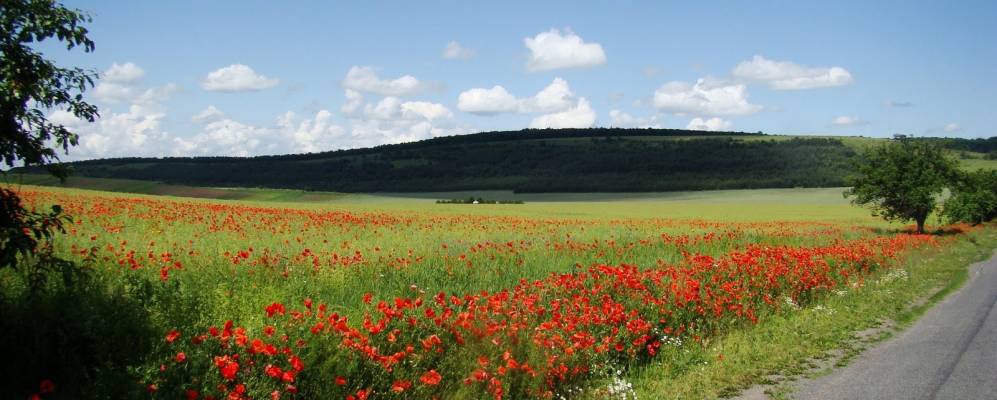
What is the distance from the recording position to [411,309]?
8.06 m

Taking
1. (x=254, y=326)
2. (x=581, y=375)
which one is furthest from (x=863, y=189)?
(x=254, y=326)

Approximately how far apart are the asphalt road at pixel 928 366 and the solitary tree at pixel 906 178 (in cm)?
2858

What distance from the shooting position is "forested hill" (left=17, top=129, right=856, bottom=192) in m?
110

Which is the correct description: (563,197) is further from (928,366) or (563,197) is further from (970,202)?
(928,366)

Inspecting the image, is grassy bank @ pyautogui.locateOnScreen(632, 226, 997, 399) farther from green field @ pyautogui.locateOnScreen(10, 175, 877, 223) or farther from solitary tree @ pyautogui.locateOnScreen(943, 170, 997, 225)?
green field @ pyautogui.locateOnScreen(10, 175, 877, 223)

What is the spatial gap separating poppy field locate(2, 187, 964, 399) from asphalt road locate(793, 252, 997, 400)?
1863 mm

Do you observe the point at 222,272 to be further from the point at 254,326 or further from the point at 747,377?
the point at 747,377

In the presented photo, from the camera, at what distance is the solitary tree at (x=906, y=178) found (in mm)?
38281

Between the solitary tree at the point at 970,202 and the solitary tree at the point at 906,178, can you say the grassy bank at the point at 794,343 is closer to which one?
the solitary tree at the point at 906,178

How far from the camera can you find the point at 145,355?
5.81m

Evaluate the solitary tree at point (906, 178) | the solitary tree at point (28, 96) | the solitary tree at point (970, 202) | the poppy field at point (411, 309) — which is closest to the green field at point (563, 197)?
the solitary tree at point (970, 202)

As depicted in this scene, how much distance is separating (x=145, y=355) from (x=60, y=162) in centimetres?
177

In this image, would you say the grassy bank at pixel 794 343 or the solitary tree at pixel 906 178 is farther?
the solitary tree at pixel 906 178

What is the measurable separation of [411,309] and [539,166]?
12422 centimetres
